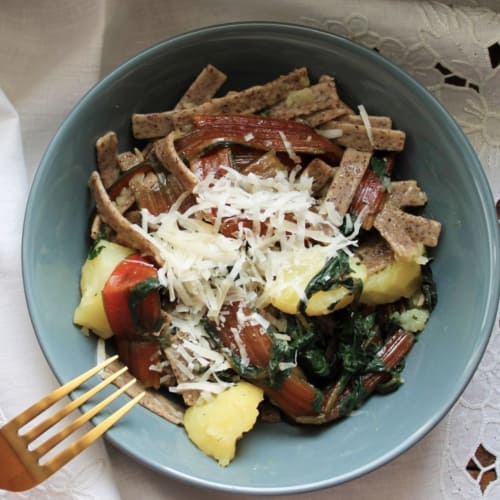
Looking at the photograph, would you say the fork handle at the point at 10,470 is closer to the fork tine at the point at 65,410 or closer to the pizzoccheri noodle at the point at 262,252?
the fork tine at the point at 65,410

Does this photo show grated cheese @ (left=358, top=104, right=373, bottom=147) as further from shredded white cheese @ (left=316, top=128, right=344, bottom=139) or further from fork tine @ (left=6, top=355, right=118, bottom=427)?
fork tine @ (left=6, top=355, right=118, bottom=427)

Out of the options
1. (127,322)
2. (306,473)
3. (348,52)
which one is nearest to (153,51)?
(348,52)

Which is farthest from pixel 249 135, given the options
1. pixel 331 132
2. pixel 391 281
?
pixel 391 281

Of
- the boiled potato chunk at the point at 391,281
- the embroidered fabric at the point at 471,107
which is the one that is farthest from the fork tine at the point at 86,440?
the embroidered fabric at the point at 471,107

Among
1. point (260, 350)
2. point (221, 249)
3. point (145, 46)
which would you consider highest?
point (145, 46)

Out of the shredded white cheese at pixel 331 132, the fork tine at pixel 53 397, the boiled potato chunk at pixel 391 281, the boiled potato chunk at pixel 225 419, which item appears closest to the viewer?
the fork tine at pixel 53 397

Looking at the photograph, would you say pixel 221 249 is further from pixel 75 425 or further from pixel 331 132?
pixel 75 425
